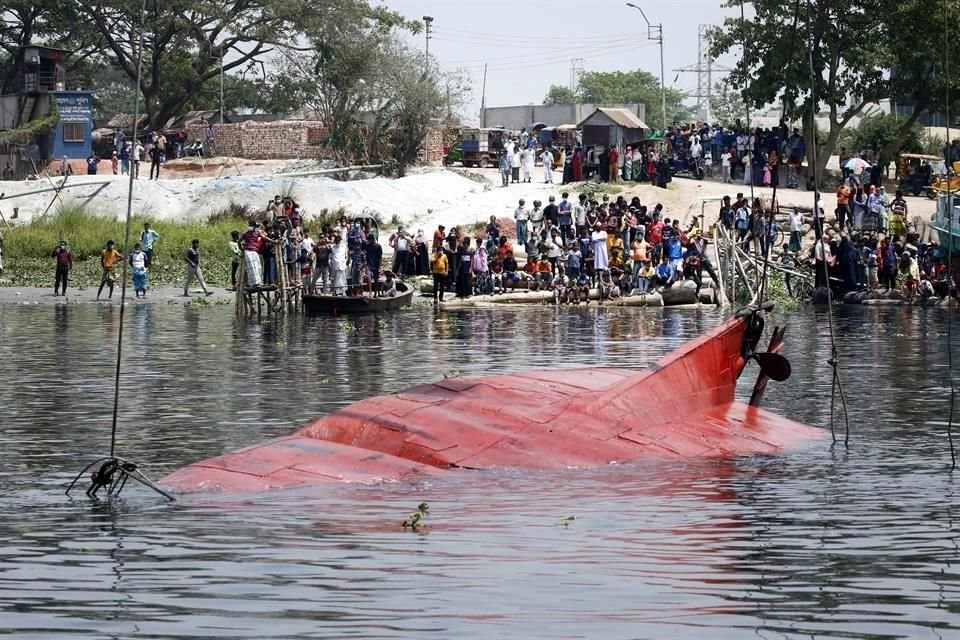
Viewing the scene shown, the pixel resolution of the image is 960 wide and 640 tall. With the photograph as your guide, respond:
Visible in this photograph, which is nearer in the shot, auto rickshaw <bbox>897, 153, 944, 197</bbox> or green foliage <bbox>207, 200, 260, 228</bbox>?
auto rickshaw <bbox>897, 153, 944, 197</bbox>

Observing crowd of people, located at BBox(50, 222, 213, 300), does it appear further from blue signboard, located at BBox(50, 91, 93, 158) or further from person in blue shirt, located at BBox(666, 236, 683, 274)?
blue signboard, located at BBox(50, 91, 93, 158)

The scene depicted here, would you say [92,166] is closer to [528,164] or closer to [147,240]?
[528,164]

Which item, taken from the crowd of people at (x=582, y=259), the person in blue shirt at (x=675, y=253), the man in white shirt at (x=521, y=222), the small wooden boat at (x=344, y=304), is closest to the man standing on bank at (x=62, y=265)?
the small wooden boat at (x=344, y=304)

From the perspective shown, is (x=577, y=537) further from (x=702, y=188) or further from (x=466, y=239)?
(x=702, y=188)

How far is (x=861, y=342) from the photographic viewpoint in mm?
32625

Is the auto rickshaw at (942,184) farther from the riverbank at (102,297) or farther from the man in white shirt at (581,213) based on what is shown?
the riverbank at (102,297)

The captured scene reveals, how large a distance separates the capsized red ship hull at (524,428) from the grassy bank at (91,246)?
30.7m

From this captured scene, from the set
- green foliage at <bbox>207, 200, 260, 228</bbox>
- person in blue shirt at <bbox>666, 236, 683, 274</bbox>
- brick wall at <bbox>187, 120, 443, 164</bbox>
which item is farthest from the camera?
brick wall at <bbox>187, 120, 443, 164</bbox>

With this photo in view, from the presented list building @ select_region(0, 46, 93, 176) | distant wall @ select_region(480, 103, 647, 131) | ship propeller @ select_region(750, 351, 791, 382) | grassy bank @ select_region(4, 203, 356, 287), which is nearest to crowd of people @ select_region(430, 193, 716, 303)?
grassy bank @ select_region(4, 203, 356, 287)

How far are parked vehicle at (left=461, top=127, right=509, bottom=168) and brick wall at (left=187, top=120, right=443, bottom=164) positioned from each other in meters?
1.80

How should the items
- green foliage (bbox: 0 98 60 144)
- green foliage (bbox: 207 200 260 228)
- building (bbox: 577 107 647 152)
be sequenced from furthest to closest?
green foliage (bbox: 0 98 60 144) < building (bbox: 577 107 647 152) < green foliage (bbox: 207 200 260 228)

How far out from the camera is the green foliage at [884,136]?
56.6 meters

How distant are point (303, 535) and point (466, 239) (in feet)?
99.0

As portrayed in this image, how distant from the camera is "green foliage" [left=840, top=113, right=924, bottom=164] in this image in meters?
56.6
